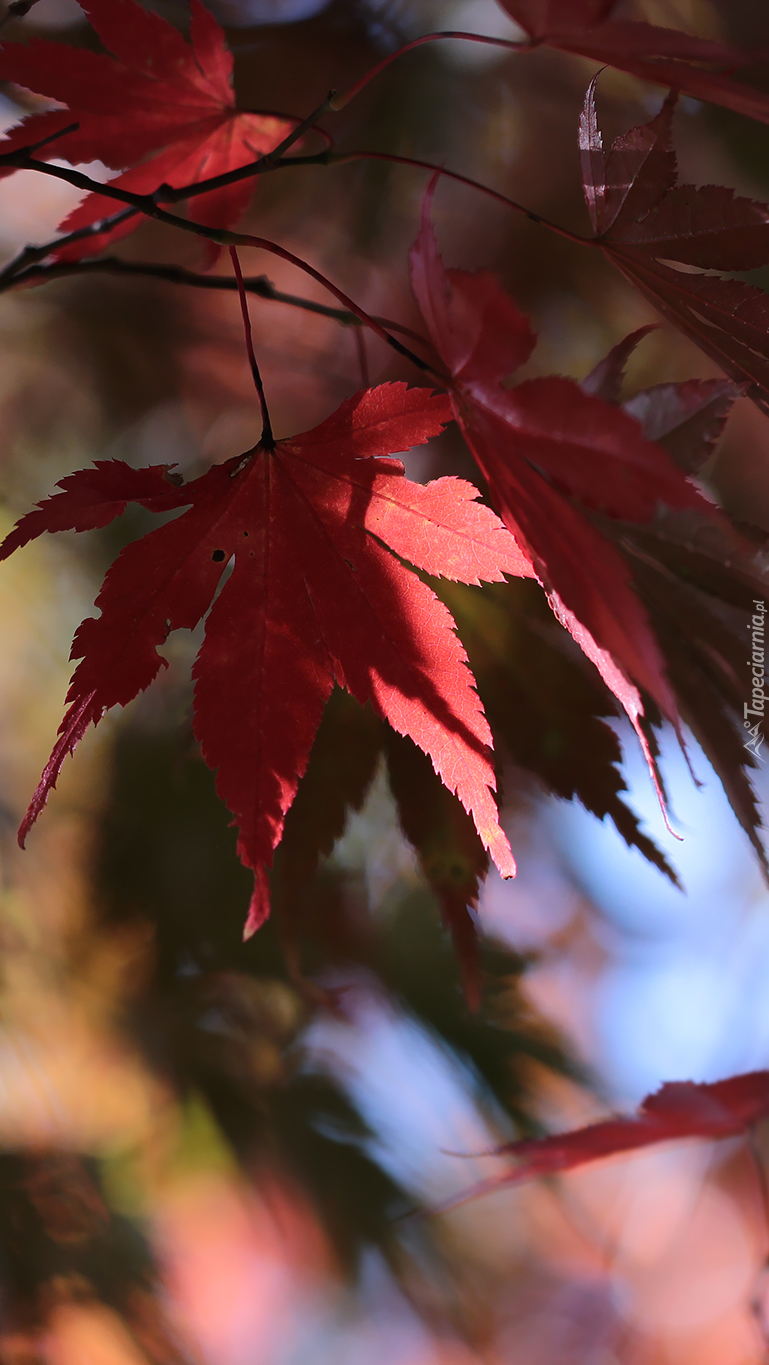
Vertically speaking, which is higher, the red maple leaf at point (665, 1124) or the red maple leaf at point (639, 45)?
the red maple leaf at point (639, 45)

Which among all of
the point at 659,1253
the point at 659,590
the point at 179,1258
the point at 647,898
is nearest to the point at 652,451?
the point at 659,590

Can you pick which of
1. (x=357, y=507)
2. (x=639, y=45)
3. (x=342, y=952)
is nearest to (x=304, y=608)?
(x=357, y=507)

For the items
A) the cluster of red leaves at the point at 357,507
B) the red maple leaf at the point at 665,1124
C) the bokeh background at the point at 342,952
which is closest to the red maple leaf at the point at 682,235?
the cluster of red leaves at the point at 357,507

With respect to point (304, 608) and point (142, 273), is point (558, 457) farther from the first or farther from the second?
point (142, 273)

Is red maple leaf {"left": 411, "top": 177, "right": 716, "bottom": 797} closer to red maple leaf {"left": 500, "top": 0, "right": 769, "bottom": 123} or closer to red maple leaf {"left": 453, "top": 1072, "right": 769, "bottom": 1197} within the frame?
red maple leaf {"left": 500, "top": 0, "right": 769, "bottom": 123}

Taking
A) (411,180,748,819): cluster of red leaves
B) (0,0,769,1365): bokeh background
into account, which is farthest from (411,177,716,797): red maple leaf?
(0,0,769,1365): bokeh background

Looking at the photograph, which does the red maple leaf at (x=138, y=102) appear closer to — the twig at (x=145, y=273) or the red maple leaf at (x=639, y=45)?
the twig at (x=145, y=273)

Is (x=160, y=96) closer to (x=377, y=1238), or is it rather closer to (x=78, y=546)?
(x=78, y=546)
